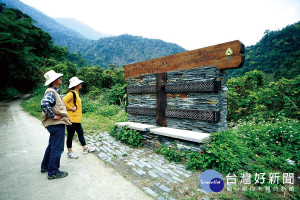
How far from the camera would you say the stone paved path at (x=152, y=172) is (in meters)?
2.52

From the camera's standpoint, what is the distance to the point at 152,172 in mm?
3164

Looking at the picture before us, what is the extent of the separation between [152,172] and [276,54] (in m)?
47.9

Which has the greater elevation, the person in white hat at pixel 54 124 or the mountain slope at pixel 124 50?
the mountain slope at pixel 124 50

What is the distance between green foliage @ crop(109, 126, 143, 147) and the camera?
4.66 metres

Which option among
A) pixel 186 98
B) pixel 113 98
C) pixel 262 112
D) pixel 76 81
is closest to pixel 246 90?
pixel 262 112

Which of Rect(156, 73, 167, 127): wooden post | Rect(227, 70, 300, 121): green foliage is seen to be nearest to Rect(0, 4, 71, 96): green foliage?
Rect(156, 73, 167, 127): wooden post

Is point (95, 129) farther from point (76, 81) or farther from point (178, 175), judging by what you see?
point (178, 175)

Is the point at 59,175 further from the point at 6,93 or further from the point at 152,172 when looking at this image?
the point at 6,93

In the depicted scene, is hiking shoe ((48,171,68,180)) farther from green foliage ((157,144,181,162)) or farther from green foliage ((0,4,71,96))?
green foliage ((0,4,71,96))

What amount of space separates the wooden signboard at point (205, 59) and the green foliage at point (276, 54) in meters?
31.3

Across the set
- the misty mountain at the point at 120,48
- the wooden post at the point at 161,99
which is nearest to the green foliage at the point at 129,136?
the wooden post at the point at 161,99

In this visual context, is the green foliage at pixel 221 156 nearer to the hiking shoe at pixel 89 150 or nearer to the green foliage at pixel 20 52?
the hiking shoe at pixel 89 150

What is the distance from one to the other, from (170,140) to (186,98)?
1241 millimetres

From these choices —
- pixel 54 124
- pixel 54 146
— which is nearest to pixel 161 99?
pixel 54 124
